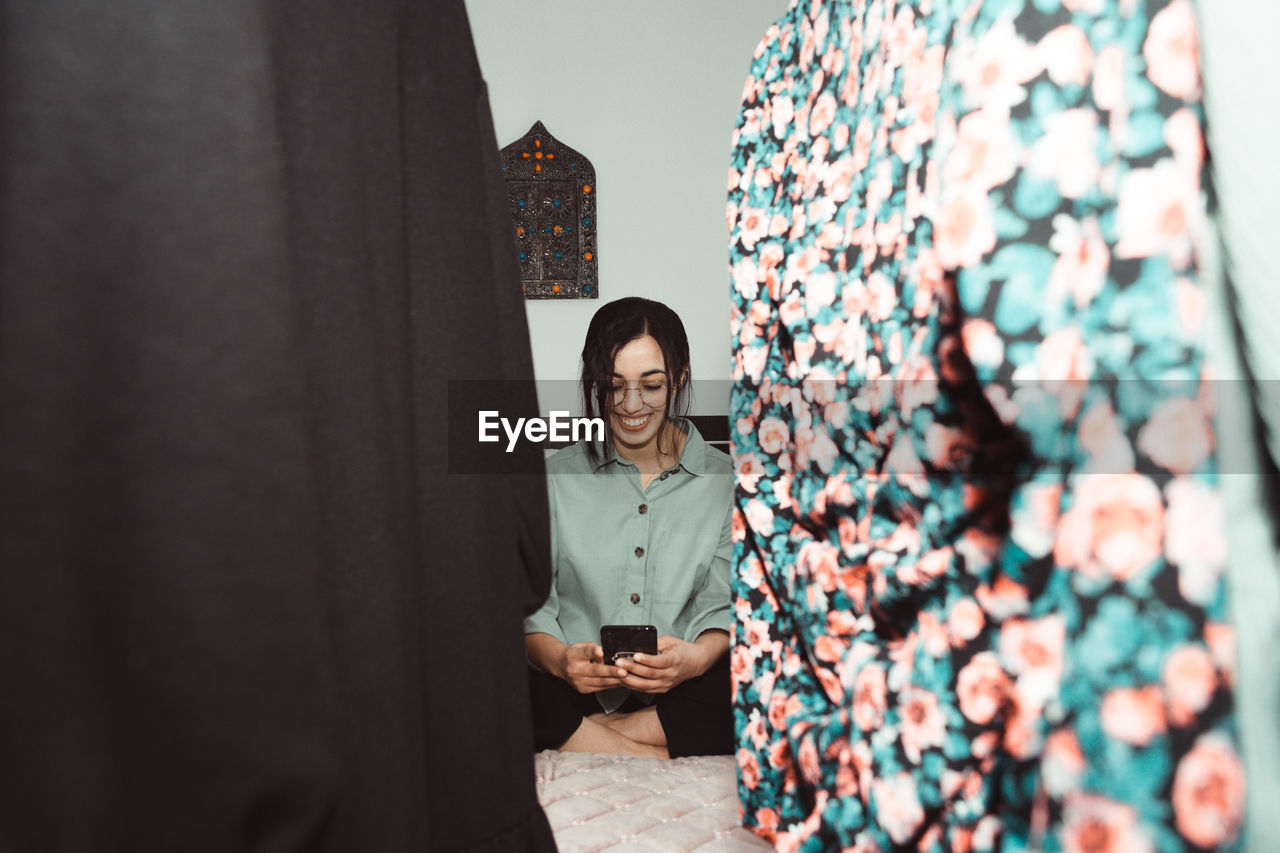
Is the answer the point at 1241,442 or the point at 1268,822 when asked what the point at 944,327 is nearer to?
the point at 1241,442

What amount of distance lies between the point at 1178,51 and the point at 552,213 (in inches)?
72.3

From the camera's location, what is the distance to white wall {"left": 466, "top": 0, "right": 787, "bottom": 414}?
2.13 meters

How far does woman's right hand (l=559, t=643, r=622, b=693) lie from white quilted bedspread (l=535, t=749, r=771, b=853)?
0.10 metres

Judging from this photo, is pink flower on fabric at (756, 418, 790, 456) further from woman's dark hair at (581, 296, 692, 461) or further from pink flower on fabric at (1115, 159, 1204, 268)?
woman's dark hair at (581, 296, 692, 461)

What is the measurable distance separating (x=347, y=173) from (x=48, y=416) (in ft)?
0.74

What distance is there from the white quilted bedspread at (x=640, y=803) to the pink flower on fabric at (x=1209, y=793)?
55cm

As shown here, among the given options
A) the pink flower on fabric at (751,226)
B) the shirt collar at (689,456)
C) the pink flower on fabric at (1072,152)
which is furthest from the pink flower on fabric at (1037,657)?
the shirt collar at (689,456)

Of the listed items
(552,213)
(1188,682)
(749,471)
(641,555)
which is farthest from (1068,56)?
(552,213)

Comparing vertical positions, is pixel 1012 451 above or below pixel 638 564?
above

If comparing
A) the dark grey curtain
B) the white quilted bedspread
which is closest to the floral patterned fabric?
the white quilted bedspread

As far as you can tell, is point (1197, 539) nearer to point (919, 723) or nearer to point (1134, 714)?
point (1134, 714)

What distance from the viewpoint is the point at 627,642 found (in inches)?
44.8

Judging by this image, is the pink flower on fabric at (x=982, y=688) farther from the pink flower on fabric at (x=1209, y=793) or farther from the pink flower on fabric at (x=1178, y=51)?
the pink flower on fabric at (x=1178, y=51)

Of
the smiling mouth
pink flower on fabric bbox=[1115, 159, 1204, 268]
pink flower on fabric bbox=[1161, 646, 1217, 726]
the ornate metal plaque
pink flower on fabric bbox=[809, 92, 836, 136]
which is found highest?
the ornate metal plaque
